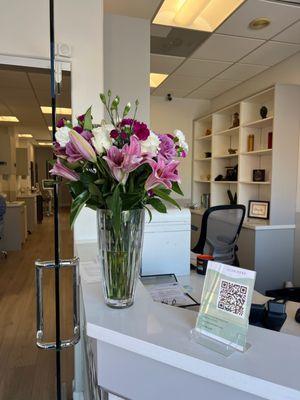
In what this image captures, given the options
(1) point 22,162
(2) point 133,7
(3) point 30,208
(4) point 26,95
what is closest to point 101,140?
(2) point 133,7

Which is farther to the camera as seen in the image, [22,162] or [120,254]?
[22,162]

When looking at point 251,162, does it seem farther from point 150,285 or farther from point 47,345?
point 47,345

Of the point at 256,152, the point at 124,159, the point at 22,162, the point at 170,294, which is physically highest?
the point at 22,162

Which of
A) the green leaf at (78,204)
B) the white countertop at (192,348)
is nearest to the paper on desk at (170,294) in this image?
the white countertop at (192,348)

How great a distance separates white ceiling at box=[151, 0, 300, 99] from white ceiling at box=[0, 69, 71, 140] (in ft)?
5.03

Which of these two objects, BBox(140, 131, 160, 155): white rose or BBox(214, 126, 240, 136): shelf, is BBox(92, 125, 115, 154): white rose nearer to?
BBox(140, 131, 160, 155): white rose

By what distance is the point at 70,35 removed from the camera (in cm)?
184

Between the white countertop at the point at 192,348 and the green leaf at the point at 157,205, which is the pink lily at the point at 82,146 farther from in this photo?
the white countertop at the point at 192,348

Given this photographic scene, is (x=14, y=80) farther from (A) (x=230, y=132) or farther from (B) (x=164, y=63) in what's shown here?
(A) (x=230, y=132)

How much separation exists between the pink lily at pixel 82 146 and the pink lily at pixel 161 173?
154mm

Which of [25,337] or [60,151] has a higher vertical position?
[60,151]

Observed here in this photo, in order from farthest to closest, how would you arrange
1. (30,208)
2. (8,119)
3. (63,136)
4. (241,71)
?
(30,208)
(8,119)
(241,71)
(63,136)

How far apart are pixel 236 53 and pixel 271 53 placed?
0.38 metres

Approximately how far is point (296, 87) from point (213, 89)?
1532 millimetres
